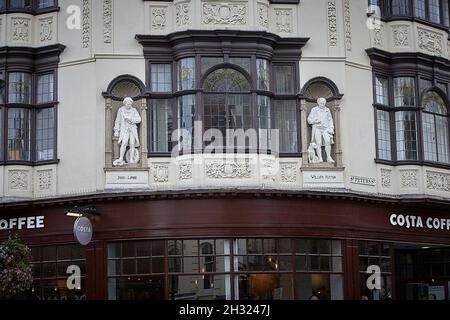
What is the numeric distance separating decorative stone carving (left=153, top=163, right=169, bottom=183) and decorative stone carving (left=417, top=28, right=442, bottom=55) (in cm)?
941

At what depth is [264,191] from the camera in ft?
83.8

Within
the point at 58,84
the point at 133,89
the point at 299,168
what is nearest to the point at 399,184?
the point at 299,168

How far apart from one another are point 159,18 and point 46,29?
3.64 meters

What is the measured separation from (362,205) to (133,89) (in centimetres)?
768

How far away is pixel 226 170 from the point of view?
84.6 feet

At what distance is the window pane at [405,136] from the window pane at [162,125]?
735 centimetres

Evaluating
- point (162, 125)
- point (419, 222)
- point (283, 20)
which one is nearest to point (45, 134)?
point (162, 125)

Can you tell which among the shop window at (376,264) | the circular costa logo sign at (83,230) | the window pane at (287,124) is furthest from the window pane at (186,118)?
the shop window at (376,264)

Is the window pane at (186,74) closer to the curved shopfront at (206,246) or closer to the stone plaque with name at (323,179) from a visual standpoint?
the curved shopfront at (206,246)

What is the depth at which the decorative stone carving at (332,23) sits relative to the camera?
2744 cm

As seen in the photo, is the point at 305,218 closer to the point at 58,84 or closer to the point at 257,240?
the point at 257,240
